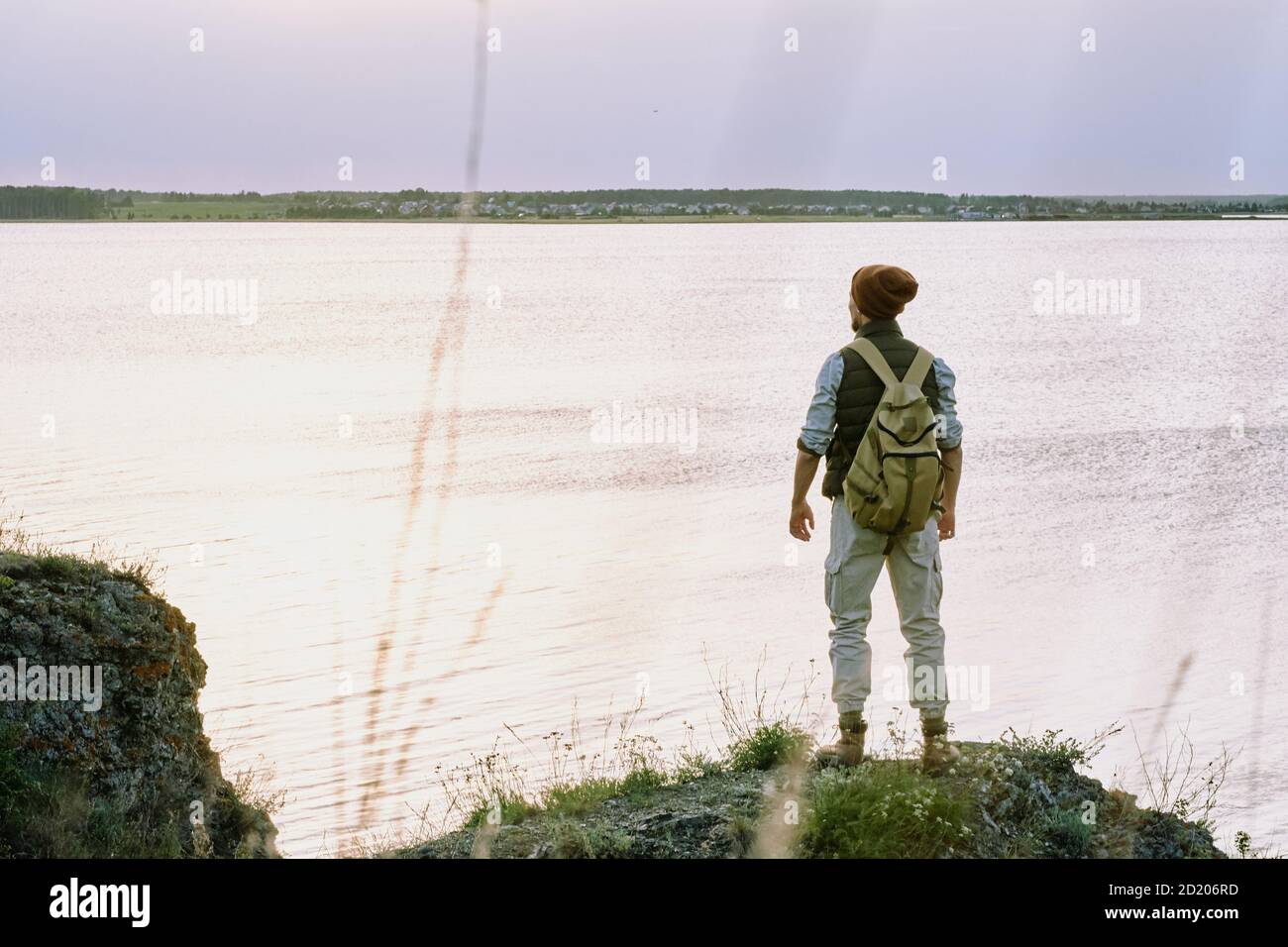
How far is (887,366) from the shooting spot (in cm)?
610

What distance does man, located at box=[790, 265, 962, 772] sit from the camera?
6.14 metres

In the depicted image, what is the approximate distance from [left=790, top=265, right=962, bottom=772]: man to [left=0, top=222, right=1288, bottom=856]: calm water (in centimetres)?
104

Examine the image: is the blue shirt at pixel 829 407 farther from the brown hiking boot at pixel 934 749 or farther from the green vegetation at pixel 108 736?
the green vegetation at pixel 108 736

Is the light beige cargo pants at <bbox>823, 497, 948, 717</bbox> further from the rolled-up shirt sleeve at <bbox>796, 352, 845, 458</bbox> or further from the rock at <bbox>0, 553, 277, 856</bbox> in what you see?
the rock at <bbox>0, 553, 277, 856</bbox>

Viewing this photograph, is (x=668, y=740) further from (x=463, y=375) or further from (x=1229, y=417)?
(x=463, y=375)

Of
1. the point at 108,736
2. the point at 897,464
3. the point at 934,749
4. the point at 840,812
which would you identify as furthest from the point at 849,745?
the point at 108,736

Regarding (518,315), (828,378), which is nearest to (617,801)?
(828,378)

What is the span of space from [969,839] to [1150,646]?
13316 mm

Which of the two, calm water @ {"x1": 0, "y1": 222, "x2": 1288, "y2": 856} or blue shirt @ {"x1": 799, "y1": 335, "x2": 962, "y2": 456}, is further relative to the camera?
calm water @ {"x1": 0, "y1": 222, "x2": 1288, "y2": 856}

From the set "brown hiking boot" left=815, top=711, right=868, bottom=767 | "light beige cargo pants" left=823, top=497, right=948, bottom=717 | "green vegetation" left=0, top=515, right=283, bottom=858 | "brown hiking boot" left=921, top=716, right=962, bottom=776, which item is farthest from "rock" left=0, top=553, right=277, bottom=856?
"brown hiking boot" left=921, top=716, right=962, bottom=776

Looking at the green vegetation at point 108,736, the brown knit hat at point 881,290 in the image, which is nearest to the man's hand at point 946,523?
the brown knit hat at point 881,290

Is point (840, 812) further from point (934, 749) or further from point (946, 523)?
point (946, 523)

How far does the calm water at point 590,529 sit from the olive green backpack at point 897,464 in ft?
4.44

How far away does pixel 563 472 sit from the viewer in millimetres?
30500
